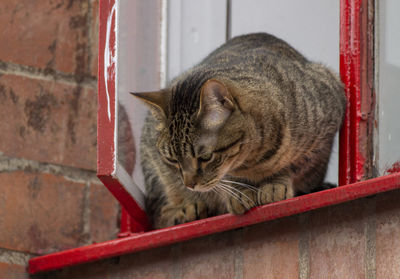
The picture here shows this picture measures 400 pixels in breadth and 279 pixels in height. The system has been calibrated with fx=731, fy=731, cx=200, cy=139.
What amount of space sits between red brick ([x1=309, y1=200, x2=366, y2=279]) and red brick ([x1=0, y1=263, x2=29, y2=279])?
731 millimetres

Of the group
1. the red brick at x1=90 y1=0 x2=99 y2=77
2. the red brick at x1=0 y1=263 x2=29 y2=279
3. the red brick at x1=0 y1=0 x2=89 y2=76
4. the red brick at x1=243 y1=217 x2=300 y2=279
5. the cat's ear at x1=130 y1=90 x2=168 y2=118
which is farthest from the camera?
Answer: the red brick at x1=90 y1=0 x2=99 y2=77

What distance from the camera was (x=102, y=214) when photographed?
6.07 feet

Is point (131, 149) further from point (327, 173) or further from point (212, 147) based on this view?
point (327, 173)

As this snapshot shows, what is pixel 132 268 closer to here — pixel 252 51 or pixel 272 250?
pixel 272 250

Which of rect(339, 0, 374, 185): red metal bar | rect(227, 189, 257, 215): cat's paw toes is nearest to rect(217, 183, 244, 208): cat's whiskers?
rect(227, 189, 257, 215): cat's paw toes

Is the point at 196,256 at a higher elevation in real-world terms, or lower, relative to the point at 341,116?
lower

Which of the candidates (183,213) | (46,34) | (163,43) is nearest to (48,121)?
(46,34)

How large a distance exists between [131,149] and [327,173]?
49cm

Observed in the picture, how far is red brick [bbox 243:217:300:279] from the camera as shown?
4.14ft

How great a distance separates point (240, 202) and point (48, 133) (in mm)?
645

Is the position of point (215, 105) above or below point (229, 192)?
above

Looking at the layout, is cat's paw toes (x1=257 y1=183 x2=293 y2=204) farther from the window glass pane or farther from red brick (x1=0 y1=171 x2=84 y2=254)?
red brick (x1=0 y1=171 x2=84 y2=254)

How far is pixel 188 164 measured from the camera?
1454 millimetres

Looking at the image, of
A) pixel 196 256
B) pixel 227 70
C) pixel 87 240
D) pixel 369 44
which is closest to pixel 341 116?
pixel 369 44
